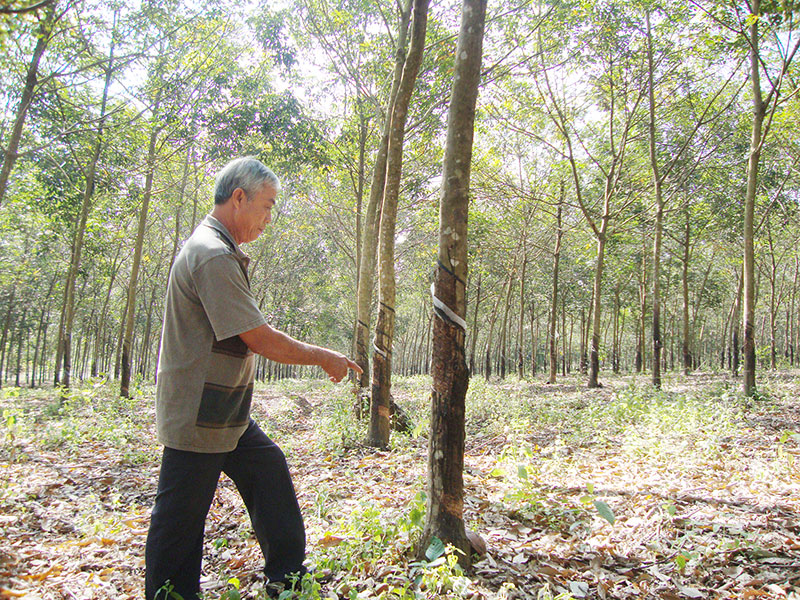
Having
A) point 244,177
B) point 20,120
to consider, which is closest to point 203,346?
point 244,177

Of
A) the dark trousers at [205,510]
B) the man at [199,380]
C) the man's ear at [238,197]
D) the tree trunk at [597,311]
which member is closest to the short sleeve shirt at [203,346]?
the man at [199,380]

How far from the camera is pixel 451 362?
7.98 ft

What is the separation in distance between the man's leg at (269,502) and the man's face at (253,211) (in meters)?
1.03

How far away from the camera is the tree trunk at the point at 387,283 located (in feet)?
17.8

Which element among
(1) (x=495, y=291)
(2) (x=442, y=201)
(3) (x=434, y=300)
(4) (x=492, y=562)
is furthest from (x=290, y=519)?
(1) (x=495, y=291)

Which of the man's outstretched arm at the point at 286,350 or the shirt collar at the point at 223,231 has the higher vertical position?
the shirt collar at the point at 223,231

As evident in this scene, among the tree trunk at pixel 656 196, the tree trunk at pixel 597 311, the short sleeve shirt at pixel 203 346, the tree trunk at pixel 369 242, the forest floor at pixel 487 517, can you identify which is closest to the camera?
the short sleeve shirt at pixel 203 346

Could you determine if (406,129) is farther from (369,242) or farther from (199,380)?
(199,380)

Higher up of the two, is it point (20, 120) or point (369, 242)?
point (20, 120)

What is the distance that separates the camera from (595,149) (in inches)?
587

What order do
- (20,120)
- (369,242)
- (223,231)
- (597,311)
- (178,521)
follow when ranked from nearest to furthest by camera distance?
1. (178,521)
2. (223,231)
3. (20,120)
4. (369,242)
5. (597,311)

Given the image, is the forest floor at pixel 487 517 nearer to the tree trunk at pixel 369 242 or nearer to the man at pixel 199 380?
the man at pixel 199 380

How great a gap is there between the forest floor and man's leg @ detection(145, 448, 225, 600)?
26 centimetres

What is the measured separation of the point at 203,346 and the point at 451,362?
1231 mm
